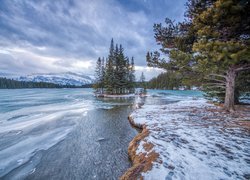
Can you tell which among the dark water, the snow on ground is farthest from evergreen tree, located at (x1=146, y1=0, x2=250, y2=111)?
the dark water

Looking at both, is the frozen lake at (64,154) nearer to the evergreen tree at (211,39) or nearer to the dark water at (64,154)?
the dark water at (64,154)

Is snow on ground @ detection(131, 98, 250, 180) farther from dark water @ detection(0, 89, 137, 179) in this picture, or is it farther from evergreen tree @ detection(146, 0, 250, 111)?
evergreen tree @ detection(146, 0, 250, 111)

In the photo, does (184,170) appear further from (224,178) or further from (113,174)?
(113,174)

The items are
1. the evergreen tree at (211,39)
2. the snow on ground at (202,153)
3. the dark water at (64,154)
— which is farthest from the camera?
the evergreen tree at (211,39)

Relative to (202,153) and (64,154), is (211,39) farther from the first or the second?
(64,154)

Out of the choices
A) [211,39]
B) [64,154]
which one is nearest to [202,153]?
[64,154]

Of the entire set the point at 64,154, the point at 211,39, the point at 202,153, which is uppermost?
the point at 211,39

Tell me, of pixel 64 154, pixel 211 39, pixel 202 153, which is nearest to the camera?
pixel 202 153

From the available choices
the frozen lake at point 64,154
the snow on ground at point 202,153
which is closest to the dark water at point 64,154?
the frozen lake at point 64,154

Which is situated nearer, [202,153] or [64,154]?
[202,153]

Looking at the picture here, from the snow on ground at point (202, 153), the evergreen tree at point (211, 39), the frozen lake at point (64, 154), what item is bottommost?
the frozen lake at point (64, 154)

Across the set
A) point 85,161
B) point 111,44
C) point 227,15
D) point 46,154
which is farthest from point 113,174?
point 111,44

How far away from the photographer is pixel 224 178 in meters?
2.88

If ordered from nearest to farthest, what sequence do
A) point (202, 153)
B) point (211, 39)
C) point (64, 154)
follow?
point (202, 153) → point (64, 154) → point (211, 39)
